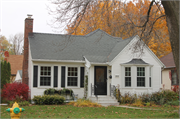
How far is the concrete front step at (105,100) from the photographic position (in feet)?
46.8

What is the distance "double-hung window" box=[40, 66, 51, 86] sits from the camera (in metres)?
15.3

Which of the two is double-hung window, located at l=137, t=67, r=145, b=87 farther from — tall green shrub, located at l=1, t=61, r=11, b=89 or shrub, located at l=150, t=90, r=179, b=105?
tall green shrub, located at l=1, t=61, r=11, b=89

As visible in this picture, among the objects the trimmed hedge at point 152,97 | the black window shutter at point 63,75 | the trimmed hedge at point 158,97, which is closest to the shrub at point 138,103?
the trimmed hedge at point 152,97

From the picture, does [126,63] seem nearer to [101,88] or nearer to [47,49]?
[101,88]

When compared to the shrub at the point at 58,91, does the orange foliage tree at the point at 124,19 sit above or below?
above

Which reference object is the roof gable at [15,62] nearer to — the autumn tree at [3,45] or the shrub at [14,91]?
the autumn tree at [3,45]

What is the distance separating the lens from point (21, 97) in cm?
1384

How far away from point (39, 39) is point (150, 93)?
32.7 ft

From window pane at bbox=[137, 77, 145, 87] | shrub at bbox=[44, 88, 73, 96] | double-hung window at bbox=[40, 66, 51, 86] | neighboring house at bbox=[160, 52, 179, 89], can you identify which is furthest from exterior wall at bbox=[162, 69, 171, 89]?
double-hung window at bbox=[40, 66, 51, 86]

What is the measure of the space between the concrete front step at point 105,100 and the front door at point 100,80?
0.91 m

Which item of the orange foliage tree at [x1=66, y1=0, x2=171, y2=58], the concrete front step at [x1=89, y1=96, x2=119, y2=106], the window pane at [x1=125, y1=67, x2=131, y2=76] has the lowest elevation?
the concrete front step at [x1=89, y1=96, x2=119, y2=106]

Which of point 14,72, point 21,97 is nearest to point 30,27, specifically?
point 21,97

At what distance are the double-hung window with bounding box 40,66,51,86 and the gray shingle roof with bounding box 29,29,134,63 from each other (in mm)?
854

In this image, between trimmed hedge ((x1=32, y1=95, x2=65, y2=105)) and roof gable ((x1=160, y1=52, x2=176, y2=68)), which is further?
roof gable ((x1=160, y1=52, x2=176, y2=68))
